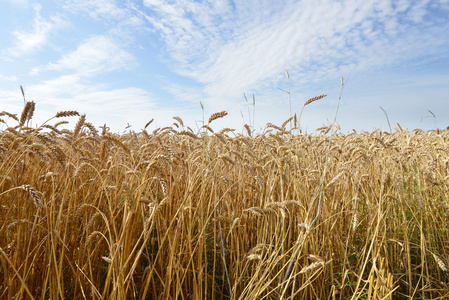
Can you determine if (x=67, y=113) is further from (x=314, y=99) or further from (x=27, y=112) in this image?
(x=314, y=99)

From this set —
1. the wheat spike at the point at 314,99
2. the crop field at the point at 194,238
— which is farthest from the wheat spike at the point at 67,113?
the wheat spike at the point at 314,99

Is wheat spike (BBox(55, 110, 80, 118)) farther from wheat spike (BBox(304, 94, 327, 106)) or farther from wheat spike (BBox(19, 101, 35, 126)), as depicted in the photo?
wheat spike (BBox(304, 94, 327, 106))

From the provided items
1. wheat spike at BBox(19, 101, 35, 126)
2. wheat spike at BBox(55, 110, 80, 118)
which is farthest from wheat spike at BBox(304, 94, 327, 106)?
wheat spike at BBox(19, 101, 35, 126)

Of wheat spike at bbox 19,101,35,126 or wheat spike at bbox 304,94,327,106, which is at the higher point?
wheat spike at bbox 304,94,327,106

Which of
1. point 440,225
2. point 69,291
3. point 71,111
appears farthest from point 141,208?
point 440,225

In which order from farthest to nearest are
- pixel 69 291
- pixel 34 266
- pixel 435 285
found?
pixel 435 285
pixel 69 291
pixel 34 266

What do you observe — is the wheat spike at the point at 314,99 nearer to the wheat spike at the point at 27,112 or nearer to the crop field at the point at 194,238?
the crop field at the point at 194,238

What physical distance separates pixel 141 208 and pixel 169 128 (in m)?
2.23

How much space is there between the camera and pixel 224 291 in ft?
7.36

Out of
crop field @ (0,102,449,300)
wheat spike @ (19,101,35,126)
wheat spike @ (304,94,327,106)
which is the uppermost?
wheat spike @ (304,94,327,106)

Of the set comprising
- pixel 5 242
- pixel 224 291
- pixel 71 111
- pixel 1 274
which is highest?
pixel 71 111

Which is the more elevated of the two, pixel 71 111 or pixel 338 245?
pixel 71 111

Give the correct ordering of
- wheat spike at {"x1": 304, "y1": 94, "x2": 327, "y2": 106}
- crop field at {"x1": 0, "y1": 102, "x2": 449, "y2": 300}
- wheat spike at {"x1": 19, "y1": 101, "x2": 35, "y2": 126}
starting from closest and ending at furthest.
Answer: crop field at {"x1": 0, "y1": 102, "x2": 449, "y2": 300}
wheat spike at {"x1": 19, "y1": 101, "x2": 35, "y2": 126}
wheat spike at {"x1": 304, "y1": 94, "x2": 327, "y2": 106}

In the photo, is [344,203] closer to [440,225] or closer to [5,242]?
[440,225]
